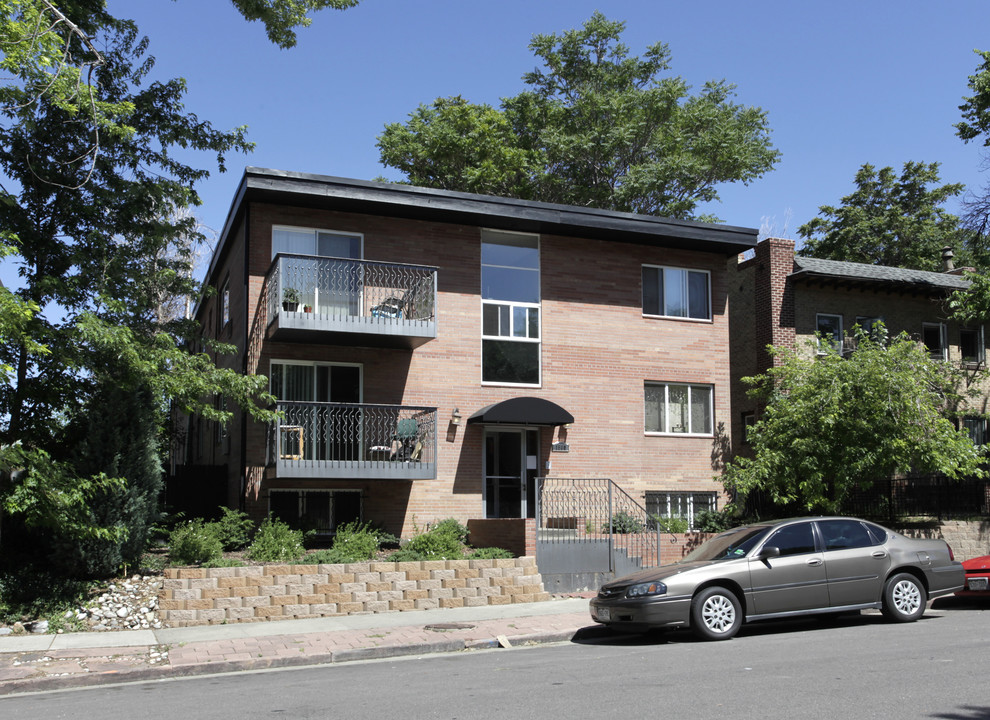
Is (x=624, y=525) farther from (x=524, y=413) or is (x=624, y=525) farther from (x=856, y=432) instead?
(x=856, y=432)

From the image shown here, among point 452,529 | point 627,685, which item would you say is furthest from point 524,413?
point 627,685

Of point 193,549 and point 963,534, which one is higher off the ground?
point 193,549

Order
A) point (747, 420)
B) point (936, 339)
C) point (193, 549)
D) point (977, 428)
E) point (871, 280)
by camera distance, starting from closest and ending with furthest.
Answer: point (193, 549) → point (747, 420) → point (871, 280) → point (977, 428) → point (936, 339)

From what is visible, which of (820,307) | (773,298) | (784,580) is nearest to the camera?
(784,580)

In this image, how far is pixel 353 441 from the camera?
1791 cm

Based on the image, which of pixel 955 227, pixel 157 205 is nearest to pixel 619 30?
pixel 955 227

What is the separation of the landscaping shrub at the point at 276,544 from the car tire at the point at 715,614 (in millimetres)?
7206

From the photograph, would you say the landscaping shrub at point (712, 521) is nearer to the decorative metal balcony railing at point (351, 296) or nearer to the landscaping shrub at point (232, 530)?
the decorative metal balcony railing at point (351, 296)

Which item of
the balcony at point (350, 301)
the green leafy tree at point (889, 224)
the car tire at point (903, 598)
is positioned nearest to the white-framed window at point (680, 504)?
the balcony at point (350, 301)

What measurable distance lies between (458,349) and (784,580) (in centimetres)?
966

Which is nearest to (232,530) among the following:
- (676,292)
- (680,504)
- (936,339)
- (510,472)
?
(510,472)

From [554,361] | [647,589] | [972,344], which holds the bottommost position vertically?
[647,589]

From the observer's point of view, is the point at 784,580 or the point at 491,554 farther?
the point at 491,554

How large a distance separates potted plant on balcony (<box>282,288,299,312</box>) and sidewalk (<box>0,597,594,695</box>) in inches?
240
